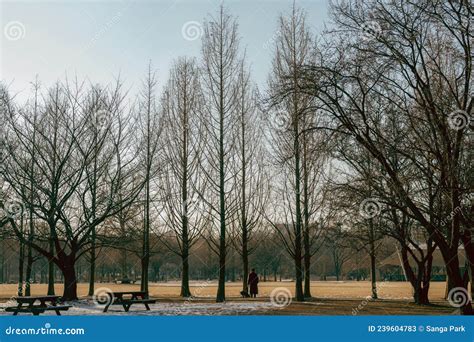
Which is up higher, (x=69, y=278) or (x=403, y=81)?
(x=403, y=81)

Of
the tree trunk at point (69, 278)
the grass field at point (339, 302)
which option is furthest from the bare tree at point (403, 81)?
the tree trunk at point (69, 278)

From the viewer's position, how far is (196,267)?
309 feet

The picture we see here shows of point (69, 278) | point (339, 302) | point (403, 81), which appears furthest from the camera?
point (339, 302)

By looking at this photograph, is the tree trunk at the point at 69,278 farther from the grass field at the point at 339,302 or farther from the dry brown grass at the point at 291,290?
the dry brown grass at the point at 291,290

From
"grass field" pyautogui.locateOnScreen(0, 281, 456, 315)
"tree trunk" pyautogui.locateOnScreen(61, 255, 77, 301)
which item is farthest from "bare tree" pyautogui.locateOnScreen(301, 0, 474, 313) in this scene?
"tree trunk" pyautogui.locateOnScreen(61, 255, 77, 301)

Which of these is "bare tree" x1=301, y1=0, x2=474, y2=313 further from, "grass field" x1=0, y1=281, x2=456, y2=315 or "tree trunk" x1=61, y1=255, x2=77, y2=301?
"tree trunk" x1=61, y1=255, x2=77, y2=301

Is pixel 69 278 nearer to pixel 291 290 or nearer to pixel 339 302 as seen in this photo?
pixel 339 302

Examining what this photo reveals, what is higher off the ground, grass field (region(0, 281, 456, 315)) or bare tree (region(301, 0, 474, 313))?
bare tree (region(301, 0, 474, 313))

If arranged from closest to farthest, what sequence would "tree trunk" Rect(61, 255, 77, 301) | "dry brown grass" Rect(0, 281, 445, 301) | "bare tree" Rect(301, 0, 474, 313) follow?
"bare tree" Rect(301, 0, 474, 313)
"tree trunk" Rect(61, 255, 77, 301)
"dry brown grass" Rect(0, 281, 445, 301)

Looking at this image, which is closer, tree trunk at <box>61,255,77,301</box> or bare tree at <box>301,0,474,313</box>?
bare tree at <box>301,0,474,313</box>

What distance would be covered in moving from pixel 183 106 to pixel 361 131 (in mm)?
13472

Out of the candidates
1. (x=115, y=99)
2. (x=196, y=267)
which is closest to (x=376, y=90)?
(x=115, y=99)

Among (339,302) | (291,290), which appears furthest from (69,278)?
(291,290)

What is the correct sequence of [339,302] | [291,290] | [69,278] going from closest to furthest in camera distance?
1. [69,278]
2. [339,302]
3. [291,290]
